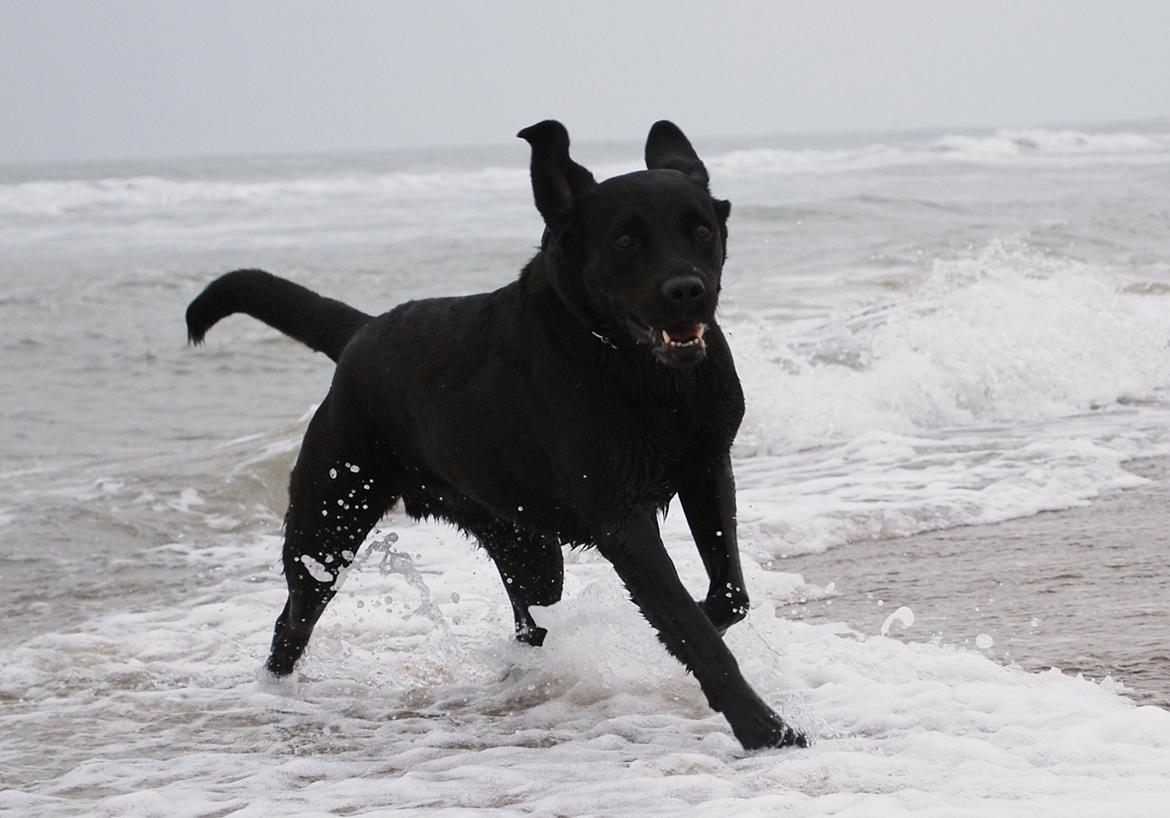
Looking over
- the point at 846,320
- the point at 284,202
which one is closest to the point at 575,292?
the point at 846,320

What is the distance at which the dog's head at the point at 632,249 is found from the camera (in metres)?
3.60

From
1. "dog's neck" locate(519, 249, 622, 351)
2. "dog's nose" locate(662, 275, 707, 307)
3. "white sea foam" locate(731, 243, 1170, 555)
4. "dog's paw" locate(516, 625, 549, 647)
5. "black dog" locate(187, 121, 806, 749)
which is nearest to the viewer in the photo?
"dog's nose" locate(662, 275, 707, 307)

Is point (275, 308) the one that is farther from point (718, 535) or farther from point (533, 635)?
point (718, 535)

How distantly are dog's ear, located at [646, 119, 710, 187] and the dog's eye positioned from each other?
18.8 inches

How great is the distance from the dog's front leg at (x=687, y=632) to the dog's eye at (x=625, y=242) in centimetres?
65

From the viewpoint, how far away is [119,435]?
1020 centimetres

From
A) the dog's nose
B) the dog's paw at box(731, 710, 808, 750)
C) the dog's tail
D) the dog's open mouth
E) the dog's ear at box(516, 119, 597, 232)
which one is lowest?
the dog's paw at box(731, 710, 808, 750)

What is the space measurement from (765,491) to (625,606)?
2.86 m

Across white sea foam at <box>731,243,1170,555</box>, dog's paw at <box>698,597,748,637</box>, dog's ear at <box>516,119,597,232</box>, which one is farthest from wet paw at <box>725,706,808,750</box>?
white sea foam at <box>731,243,1170,555</box>

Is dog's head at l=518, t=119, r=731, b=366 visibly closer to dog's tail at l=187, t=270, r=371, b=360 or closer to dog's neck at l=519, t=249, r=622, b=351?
dog's neck at l=519, t=249, r=622, b=351

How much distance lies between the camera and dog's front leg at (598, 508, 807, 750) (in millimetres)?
3592

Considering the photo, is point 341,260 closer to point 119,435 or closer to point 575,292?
point 119,435

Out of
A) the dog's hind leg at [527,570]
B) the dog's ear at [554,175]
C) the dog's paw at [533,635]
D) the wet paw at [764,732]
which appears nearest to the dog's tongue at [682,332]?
the dog's ear at [554,175]

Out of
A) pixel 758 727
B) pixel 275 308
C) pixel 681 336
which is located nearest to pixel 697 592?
pixel 275 308
